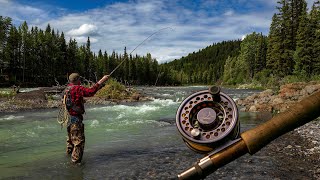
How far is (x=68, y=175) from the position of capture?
Answer: 7512 millimetres

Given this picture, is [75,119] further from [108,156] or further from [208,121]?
[208,121]

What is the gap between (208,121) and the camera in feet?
7.54

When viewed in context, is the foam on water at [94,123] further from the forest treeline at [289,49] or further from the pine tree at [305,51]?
the pine tree at [305,51]

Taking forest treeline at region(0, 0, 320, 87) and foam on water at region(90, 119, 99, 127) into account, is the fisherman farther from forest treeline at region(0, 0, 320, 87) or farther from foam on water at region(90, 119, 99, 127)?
forest treeline at region(0, 0, 320, 87)

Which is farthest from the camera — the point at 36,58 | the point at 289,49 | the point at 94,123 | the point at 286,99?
the point at 36,58

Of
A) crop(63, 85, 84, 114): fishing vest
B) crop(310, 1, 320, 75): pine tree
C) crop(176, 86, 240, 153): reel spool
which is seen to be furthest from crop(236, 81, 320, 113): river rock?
crop(310, 1, 320, 75): pine tree

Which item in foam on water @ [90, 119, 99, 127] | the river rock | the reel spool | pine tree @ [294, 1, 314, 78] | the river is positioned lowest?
the river

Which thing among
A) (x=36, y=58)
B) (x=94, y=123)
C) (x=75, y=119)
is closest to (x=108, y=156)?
(x=75, y=119)

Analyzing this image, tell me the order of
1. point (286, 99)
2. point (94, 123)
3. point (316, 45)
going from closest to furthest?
point (94, 123) → point (286, 99) → point (316, 45)

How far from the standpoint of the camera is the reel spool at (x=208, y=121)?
82.4 inches

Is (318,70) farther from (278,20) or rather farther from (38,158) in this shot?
(38,158)

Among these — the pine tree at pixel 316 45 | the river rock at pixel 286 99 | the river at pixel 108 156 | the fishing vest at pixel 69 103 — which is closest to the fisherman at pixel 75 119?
the fishing vest at pixel 69 103

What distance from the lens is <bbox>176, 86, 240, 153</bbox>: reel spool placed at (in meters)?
2.09

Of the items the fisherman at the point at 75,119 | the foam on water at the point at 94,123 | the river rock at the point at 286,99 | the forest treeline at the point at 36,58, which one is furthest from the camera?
the forest treeline at the point at 36,58
